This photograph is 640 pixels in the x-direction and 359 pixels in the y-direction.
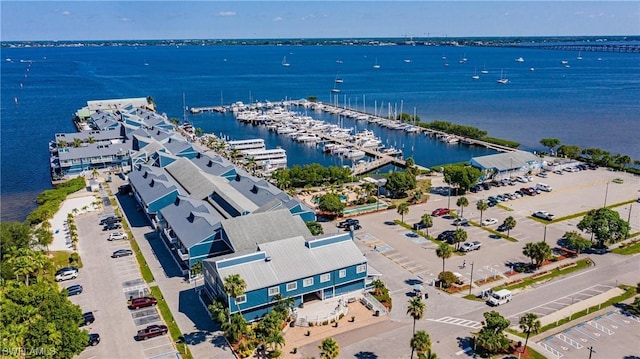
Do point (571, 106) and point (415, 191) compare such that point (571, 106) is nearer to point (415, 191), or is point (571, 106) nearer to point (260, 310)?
point (415, 191)

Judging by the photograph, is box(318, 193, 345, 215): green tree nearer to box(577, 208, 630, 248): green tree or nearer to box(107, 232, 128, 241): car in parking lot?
box(107, 232, 128, 241): car in parking lot

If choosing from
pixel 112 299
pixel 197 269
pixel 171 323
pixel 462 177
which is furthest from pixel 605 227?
pixel 112 299

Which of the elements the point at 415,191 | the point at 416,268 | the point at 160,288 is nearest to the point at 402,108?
the point at 415,191

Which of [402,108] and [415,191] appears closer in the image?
[415,191]

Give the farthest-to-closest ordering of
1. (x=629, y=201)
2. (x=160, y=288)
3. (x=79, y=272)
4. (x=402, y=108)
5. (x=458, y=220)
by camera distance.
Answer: (x=402, y=108)
(x=629, y=201)
(x=458, y=220)
(x=79, y=272)
(x=160, y=288)

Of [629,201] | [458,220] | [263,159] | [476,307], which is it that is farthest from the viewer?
[263,159]

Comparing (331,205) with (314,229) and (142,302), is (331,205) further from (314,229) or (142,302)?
(142,302)

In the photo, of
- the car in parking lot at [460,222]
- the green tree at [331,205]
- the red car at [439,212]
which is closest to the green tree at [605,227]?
the car in parking lot at [460,222]
